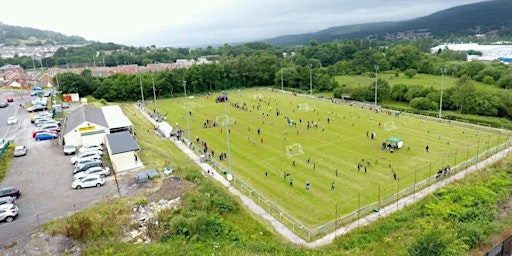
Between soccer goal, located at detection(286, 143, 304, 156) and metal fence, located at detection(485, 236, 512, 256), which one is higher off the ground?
metal fence, located at detection(485, 236, 512, 256)

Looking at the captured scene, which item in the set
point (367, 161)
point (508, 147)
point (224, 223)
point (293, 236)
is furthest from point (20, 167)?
point (508, 147)

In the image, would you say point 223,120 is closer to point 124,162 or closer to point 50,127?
point 50,127

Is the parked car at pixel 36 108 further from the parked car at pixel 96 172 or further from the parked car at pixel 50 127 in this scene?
the parked car at pixel 96 172

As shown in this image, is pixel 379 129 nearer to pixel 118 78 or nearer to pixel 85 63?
pixel 118 78

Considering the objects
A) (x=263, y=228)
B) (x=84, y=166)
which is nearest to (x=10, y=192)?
(x=84, y=166)

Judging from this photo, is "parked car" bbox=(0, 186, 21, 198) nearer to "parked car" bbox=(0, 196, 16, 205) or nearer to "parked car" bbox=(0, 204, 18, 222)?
"parked car" bbox=(0, 196, 16, 205)

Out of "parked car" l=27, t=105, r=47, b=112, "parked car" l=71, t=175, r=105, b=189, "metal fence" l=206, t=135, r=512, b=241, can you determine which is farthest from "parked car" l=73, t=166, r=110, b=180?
"parked car" l=27, t=105, r=47, b=112

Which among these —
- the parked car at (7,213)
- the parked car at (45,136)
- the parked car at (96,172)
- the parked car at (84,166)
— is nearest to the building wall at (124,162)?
the parked car at (96,172)
